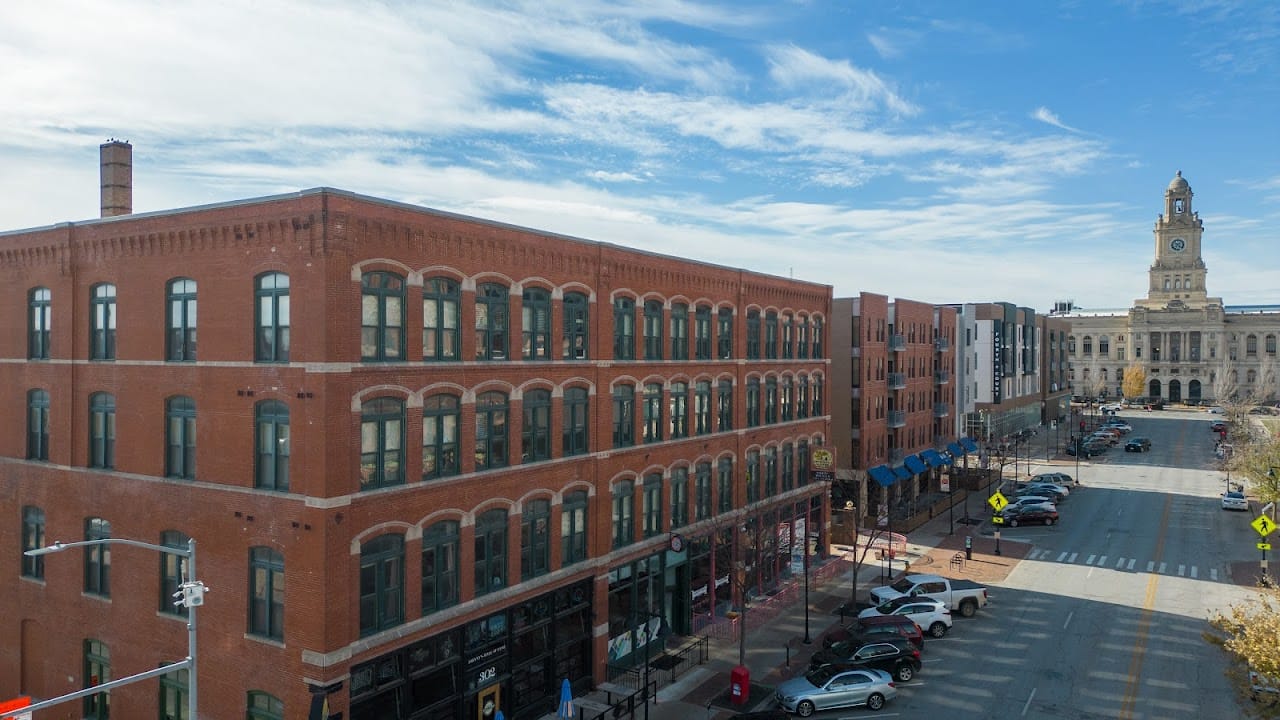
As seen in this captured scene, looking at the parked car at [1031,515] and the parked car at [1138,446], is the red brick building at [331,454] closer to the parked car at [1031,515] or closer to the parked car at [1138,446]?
the parked car at [1031,515]

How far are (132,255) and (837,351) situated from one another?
41.2 meters

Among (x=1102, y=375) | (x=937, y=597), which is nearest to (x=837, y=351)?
(x=937, y=597)

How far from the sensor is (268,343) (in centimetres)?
2111

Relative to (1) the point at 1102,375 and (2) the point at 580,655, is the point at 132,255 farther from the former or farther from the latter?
(1) the point at 1102,375

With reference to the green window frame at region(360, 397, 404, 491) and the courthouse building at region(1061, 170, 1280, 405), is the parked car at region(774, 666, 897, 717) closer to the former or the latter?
the green window frame at region(360, 397, 404, 491)

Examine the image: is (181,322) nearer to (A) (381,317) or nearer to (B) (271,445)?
(B) (271,445)

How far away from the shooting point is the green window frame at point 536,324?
1025 inches

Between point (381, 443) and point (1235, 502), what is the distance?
62.7 m

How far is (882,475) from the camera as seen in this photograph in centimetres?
5431

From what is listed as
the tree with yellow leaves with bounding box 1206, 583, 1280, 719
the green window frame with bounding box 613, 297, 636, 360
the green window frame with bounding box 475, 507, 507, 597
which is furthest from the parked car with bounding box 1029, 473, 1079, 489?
the green window frame with bounding box 475, 507, 507, 597

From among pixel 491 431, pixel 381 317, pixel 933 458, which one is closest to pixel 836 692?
pixel 491 431

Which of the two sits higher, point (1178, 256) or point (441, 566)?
point (1178, 256)

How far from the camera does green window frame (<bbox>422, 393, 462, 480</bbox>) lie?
2269cm

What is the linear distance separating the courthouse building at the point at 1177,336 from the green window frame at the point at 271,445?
149 meters
